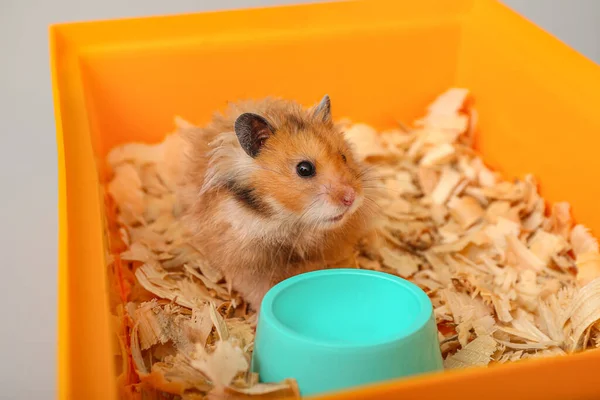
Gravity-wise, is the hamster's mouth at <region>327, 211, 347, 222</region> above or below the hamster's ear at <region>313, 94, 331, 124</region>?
below

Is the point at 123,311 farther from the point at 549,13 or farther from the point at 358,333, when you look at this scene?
the point at 549,13

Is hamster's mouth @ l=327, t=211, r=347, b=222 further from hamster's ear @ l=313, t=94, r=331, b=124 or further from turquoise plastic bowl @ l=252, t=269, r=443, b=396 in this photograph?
hamster's ear @ l=313, t=94, r=331, b=124

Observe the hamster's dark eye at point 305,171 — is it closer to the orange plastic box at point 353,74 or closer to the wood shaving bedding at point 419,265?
the wood shaving bedding at point 419,265

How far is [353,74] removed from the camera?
3123mm

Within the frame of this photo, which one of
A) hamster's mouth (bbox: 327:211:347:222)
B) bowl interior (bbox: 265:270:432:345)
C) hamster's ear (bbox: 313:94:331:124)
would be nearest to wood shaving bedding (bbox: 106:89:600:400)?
bowl interior (bbox: 265:270:432:345)

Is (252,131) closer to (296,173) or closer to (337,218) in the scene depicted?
(296,173)

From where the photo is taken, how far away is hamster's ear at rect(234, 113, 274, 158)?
76.1 inches

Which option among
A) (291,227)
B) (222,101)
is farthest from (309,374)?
(222,101)

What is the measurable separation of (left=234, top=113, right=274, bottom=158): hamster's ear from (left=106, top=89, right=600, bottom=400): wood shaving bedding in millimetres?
482

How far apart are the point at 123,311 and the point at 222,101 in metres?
1.21

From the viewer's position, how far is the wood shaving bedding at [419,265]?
6.25 feet

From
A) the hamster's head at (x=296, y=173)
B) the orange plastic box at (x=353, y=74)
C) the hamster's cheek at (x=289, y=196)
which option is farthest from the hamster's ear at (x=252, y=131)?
the orange plastic box at (x=353, y=74)

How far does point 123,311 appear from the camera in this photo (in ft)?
6.96

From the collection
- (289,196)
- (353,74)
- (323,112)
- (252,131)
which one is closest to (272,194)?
(289,196)
